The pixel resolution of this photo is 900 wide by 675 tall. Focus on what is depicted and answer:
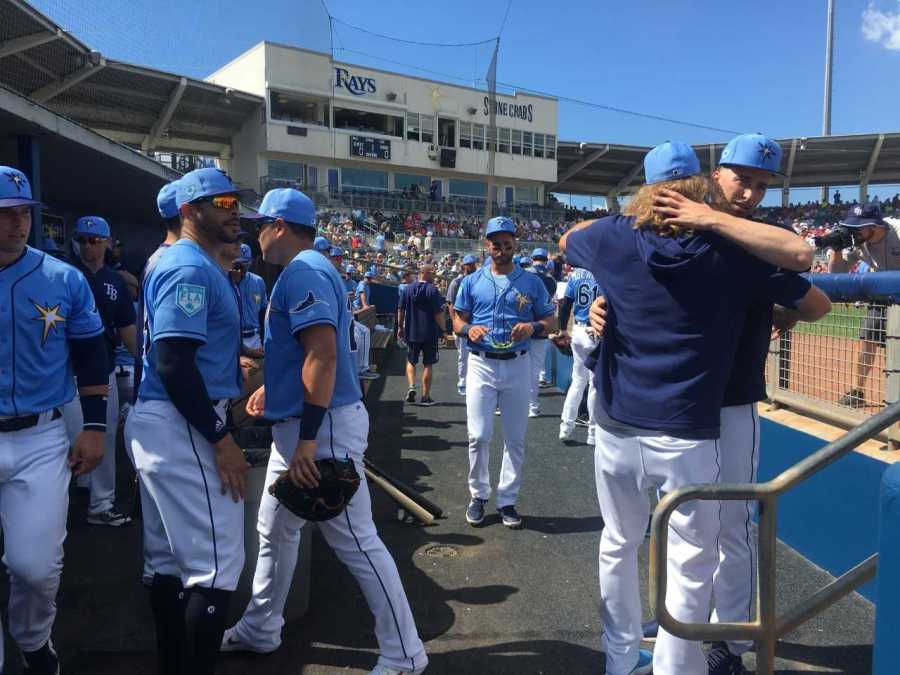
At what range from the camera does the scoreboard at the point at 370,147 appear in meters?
38.7

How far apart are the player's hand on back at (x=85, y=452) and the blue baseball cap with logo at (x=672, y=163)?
2.45m

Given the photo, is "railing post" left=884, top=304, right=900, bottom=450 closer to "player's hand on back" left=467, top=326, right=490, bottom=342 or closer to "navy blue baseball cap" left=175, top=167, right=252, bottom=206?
"player's hand on back" left=467, top=326, right=490, bottom=342

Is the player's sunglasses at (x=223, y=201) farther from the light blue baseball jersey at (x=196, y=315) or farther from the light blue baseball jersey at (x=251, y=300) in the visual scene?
the light blue baseball jersey at (x=251, y=300)

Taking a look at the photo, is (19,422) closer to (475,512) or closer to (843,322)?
(475,512)

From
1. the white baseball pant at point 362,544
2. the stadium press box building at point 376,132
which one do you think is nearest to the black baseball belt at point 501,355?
the white baseball pant at point 362,544

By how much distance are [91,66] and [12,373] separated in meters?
28.0

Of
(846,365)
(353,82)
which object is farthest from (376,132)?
(846,365)

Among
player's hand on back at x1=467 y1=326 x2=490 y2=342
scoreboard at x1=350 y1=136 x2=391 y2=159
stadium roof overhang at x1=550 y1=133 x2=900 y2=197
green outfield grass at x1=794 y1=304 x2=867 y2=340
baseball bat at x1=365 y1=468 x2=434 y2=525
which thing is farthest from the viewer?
stadium roof overhang at x1=550 y1=133 x2=900 y2=197

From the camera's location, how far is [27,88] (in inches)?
878

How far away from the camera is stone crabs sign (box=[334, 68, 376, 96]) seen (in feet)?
128

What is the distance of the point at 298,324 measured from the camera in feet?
7.56

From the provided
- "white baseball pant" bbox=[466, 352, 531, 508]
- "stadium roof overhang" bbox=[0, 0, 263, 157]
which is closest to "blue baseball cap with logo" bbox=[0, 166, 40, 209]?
"white baseball pant" bbox=[466, 352, 531, 508]

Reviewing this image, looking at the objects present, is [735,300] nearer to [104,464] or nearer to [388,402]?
[104,464]

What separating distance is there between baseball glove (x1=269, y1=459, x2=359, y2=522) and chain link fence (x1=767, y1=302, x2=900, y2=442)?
111 inches
